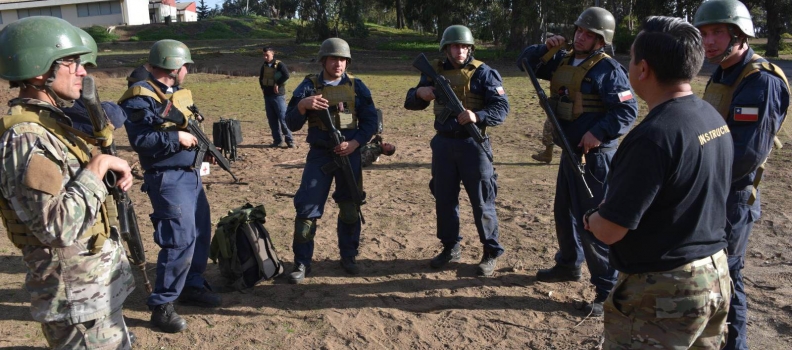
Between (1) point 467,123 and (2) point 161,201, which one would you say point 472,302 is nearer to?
(1) point 467,123

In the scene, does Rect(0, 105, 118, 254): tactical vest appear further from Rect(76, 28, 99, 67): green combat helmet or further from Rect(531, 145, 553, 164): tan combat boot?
Rect(531, 145, 553, 164): tan combat boot

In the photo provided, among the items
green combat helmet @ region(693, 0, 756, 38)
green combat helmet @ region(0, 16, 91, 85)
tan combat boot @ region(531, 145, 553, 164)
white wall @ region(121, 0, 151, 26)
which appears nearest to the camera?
green combat helmet @ region(0, 16, 91, 85)

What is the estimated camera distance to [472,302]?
4953mm

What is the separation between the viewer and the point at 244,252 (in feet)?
17.0

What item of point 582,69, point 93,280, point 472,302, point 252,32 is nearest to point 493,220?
point 472,302

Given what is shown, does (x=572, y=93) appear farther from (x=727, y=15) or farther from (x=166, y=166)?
(x=166, y=166)

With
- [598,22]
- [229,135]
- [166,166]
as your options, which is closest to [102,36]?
[229,135]

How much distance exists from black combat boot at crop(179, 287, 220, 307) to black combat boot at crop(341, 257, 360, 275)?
1225mm

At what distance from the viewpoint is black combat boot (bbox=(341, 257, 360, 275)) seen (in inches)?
219

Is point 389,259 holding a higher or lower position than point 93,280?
lower

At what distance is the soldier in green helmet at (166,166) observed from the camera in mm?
4348

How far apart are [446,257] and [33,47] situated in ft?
12.8

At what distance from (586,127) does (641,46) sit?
2.30m

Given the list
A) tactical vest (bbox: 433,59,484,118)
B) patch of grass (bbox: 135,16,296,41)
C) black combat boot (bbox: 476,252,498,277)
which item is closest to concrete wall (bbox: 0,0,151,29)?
patch of grass (bbox: 135,16,296,41)
